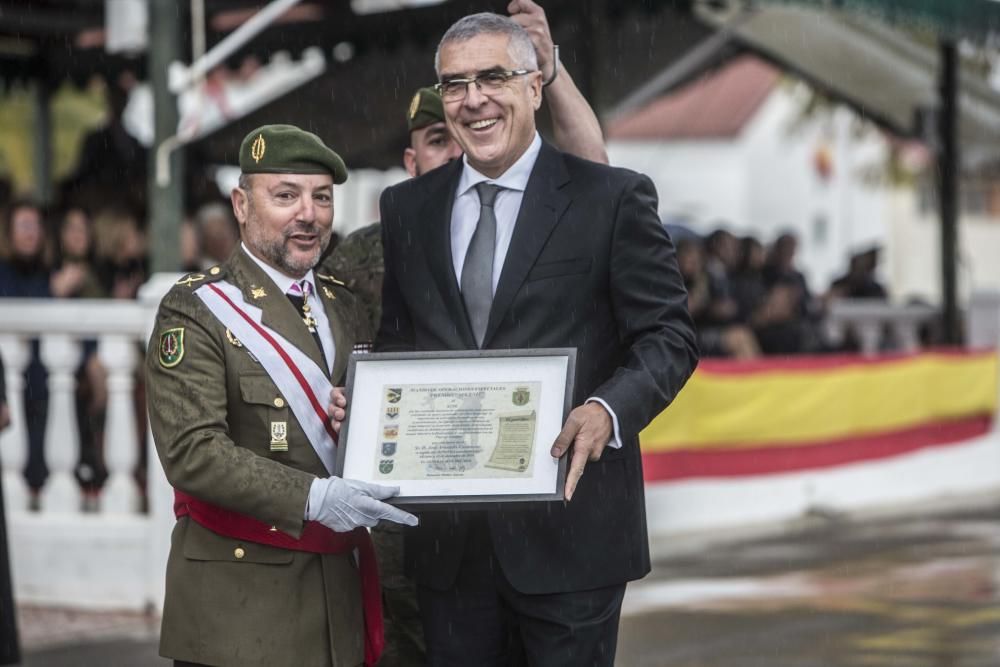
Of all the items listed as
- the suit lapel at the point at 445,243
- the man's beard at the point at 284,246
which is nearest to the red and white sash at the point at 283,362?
the man's beard at the point at 284,246

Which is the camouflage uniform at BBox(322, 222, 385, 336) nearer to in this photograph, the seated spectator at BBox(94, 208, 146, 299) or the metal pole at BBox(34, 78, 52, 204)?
the seated spectator at BBox(94, 208, 146, 299)

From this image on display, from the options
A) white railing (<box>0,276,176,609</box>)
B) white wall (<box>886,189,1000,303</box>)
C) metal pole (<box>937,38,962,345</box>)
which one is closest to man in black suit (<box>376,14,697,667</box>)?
white railing (<box>0,276,176,609</box>)

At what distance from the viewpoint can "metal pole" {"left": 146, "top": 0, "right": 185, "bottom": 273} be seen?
30.9 feet

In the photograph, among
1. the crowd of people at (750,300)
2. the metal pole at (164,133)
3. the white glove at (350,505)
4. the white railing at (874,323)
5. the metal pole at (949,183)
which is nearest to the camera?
the white glove at (350,505)

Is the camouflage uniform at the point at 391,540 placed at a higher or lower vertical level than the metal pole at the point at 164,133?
lower

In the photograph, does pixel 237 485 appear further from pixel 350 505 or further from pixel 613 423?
pixel 613 423

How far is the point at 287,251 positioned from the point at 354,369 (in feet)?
1.03

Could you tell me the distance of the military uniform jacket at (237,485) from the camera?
13.1ft

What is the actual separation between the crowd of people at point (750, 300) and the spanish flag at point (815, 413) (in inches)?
24.7

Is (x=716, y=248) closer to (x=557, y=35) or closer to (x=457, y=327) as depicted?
(x=557, y=35)

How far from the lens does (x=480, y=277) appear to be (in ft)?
14.0

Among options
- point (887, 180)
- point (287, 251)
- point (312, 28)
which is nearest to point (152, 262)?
point (312, 28)

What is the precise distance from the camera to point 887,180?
138 ft

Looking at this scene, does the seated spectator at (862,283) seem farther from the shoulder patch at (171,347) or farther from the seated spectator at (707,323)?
the shoulder patch at (171,347)
